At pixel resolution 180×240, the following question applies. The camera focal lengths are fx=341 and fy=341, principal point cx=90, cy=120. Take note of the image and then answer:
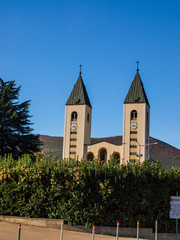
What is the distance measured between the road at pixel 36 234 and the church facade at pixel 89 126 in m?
80.2

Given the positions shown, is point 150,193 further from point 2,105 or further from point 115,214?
point 2,105

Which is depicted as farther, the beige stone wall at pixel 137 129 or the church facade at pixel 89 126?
the church facade at pixel 89 126

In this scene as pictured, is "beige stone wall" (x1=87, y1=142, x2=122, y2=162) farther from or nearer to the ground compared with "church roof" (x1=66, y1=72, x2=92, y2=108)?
nearer to the ground

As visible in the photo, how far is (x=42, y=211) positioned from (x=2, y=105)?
94.9 feet

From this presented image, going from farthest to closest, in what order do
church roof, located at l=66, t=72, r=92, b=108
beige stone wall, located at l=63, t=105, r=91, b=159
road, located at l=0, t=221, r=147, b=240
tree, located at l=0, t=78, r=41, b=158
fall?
1. church roof, located at l=66, t=72, r=92, b=108
2. beige stone wall, located at l=63, t=105, r=91, b=159
3. tree, located at l=0, t=78, r=41, b=158
4. road, located at l=0, t=221, r=147, b=240

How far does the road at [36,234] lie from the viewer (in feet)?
50.7

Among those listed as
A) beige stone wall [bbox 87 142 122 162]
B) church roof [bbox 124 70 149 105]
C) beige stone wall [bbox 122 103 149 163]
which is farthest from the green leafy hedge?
beige stone wall [bbox 87 142 122 162]

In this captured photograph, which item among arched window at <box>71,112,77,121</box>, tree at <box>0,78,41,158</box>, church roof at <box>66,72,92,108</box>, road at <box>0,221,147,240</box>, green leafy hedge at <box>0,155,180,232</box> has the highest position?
church roof at <box>66,72,92,108</box>

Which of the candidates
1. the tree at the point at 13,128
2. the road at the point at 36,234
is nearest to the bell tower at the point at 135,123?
the tree at the point at 13,128

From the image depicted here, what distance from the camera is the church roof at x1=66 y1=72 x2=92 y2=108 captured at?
354ft

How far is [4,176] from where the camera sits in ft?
66.6

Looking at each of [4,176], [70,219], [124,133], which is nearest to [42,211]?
[70,219]

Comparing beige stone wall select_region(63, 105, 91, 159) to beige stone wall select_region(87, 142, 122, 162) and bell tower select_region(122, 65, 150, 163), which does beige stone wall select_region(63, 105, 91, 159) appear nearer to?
beige stone wall select_region(87, 142, 122, 162)

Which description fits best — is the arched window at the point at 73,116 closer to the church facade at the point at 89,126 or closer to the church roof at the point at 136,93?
the church facade at the point at 89,126
